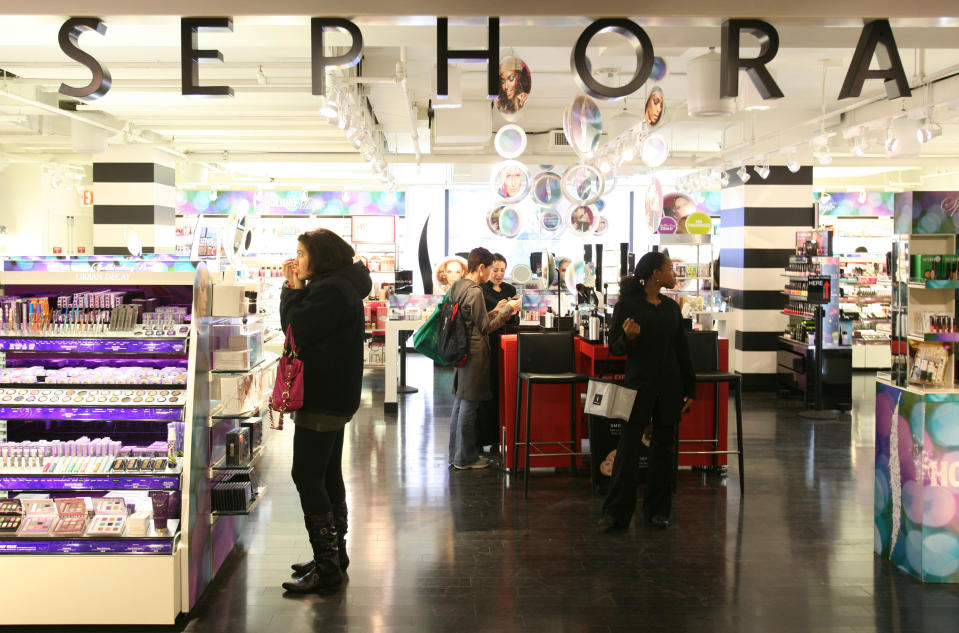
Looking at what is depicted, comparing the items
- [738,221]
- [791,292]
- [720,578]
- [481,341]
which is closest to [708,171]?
[738,221]

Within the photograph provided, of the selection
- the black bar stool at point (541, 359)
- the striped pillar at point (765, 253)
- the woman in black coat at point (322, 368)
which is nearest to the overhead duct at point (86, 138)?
the black bar stool at point (541, 359)

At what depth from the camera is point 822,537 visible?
197 inches

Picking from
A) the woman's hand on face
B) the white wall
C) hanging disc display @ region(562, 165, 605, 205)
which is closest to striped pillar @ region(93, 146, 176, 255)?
the white wall

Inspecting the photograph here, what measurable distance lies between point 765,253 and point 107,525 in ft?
30.8

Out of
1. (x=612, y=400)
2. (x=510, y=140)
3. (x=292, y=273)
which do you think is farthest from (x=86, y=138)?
(x=612, y=400)

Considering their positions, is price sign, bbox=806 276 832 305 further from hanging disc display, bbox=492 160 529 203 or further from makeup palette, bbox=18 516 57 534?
makeup palette, bbox=18 516 57 534

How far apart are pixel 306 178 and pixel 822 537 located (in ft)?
49.0

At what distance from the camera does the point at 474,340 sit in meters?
6.39

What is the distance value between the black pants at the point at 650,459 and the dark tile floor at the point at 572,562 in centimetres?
17

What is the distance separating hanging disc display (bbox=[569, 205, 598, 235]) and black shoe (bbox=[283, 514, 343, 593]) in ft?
20.9

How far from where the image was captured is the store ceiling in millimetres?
5367

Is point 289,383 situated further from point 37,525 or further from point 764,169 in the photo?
point 764,169

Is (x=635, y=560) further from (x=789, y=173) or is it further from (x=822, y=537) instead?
(x=789, y=173)

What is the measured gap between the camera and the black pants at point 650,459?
192 inches
